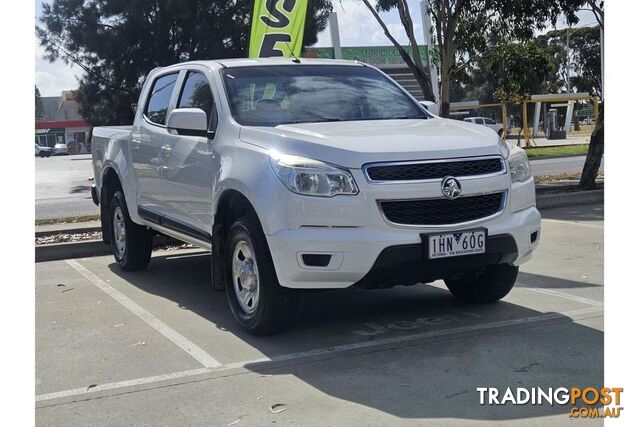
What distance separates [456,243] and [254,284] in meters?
1.39

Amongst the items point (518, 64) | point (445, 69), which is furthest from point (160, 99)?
point (518, 64)

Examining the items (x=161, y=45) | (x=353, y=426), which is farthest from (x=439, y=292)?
(x=161, y=45)

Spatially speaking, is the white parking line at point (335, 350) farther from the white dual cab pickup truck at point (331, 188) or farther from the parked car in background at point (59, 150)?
the parked car in background at point (59, 150)

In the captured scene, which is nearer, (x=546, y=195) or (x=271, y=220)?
(x=271, y=220)

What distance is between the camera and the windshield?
6.37 meters

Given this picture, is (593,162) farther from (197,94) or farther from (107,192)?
(197,94)

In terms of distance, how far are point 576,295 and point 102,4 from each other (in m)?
30.3

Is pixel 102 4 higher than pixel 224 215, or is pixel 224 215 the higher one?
pixel 102 4

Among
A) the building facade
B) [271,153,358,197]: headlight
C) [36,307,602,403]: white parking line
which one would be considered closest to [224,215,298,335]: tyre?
[36,307,602,403]: white parking line

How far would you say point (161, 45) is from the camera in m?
33.5

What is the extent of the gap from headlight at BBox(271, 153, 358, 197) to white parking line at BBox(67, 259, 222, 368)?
47.6 inches

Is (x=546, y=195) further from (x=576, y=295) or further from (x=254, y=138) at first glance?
(x=254, y=138)

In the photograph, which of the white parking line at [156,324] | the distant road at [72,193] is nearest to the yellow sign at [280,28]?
the white parking line at [156,324]

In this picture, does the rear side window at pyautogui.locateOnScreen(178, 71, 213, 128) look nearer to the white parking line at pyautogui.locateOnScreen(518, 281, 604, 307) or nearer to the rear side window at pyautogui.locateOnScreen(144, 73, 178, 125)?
the rear side window at pyautogui.locateOnScreen(144, 73, 178, 125)
